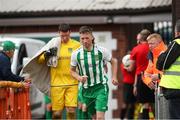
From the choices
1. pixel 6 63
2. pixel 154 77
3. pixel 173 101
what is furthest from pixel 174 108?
pixel 6 63

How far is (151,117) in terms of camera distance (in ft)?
44.3

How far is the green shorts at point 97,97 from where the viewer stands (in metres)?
11.4

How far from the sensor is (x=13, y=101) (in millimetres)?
11195

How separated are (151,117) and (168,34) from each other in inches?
451

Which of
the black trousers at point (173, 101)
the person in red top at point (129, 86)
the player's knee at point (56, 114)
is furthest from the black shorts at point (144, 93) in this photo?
the black trousers at point (173, 101)

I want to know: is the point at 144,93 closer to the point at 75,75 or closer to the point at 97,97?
the point at 97,97

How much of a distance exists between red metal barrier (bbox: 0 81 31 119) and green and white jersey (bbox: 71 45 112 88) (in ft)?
3.49

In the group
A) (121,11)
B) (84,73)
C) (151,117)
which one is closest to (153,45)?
(84,73)

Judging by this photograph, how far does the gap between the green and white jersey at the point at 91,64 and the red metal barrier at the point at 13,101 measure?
106cm

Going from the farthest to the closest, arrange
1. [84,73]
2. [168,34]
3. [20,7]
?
[168,34]
[20,7]
[84,73]

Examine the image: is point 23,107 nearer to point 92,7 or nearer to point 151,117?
point 151,117

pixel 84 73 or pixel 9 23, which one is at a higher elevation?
pixel 9 23

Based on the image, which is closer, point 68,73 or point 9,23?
point 68,73

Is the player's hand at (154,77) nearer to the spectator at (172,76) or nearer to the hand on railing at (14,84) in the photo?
the spectator at (172,76)
